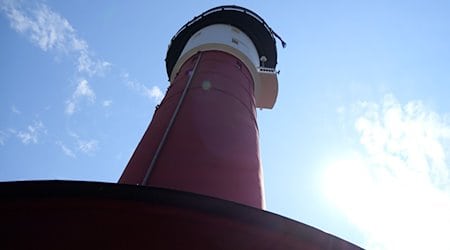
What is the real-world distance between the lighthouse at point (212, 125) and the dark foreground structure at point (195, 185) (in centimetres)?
1

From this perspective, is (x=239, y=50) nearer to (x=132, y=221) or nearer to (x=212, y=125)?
(x=212, y=125)

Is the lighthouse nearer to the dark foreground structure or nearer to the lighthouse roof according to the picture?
the dark foreground structure

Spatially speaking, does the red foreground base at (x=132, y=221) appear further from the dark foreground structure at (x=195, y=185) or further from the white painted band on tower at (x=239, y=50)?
the white painted band on tower at (x=239, y=50)

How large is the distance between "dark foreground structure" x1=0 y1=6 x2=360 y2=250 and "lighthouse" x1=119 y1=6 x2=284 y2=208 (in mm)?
13

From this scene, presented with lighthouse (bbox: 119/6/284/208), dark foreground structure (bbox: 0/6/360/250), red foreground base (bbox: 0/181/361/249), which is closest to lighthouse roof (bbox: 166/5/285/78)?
dark foreground structure (bbox: 0/6/360/250)

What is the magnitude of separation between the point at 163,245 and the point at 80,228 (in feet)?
1.34

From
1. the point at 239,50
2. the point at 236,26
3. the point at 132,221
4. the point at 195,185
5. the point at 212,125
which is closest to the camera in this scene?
the point at 132,221

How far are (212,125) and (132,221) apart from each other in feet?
7.39

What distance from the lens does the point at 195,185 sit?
10.3 feet

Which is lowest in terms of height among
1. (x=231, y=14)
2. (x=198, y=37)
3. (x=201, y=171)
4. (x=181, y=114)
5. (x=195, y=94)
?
(x=201, y=171)

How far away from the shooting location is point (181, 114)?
417cm

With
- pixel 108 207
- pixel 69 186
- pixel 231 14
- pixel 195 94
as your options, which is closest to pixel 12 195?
pixel 69 186

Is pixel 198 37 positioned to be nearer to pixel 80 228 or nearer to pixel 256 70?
pixel 256 70

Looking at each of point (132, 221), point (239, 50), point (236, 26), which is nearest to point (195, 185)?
point (132, 221)
